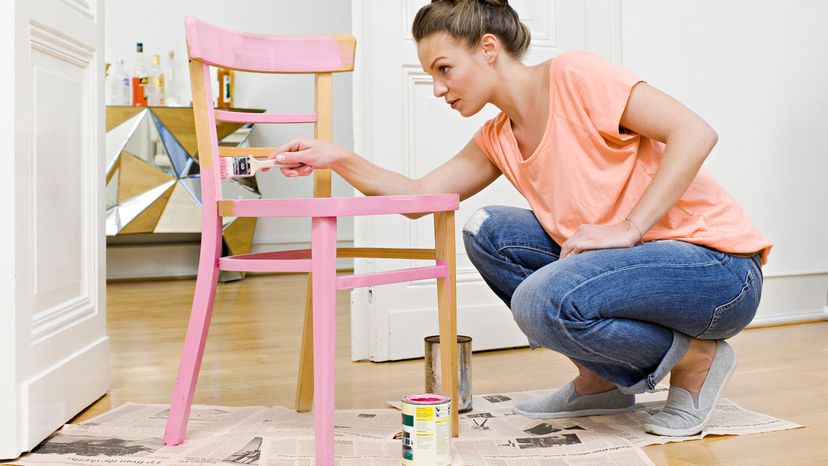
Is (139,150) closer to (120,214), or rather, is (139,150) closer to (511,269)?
(120,214)

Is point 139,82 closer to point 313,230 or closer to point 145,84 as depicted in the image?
point 145,84

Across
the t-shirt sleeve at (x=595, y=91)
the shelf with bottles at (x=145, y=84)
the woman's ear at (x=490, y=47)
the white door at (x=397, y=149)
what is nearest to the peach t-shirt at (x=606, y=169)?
the t-shirt sleeve at (x=595, y=91)

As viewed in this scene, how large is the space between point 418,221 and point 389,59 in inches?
17.6

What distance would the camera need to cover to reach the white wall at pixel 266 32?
4.23 metres

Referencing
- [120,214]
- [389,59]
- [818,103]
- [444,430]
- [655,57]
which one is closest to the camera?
[444,430]

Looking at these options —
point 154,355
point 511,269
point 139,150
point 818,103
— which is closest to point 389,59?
point 511,269

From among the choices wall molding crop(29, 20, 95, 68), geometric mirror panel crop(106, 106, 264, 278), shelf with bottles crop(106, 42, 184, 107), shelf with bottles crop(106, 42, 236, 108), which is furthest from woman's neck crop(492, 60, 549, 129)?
shelf with bottles crop(106, 42, 184, 107)

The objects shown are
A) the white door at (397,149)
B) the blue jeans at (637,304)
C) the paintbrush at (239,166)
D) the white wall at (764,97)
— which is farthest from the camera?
the white wall at (764,97)

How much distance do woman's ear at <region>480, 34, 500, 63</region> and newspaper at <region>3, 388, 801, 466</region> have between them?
2.21 ft

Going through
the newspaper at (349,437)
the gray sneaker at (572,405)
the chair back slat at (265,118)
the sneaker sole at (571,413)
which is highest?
the chair back slat at (265,118)

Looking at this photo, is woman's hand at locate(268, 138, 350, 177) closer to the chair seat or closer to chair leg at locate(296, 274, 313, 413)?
the chair seat

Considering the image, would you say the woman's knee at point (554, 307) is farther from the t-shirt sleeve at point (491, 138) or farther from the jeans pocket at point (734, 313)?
the t-shirt sleeve at point (491, 138)

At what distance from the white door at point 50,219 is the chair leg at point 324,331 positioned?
1.76 ft

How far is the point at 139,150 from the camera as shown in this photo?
386 cm
